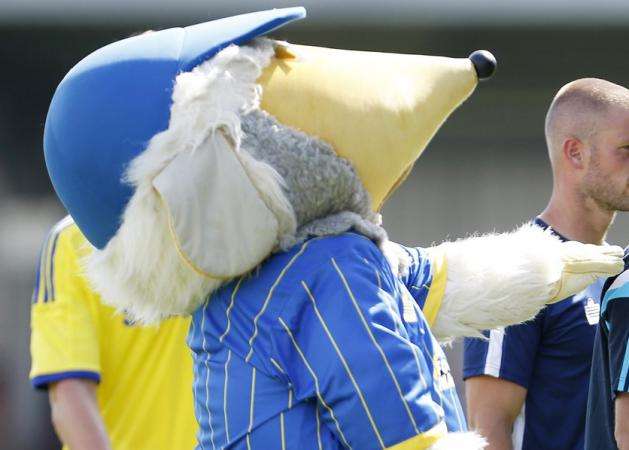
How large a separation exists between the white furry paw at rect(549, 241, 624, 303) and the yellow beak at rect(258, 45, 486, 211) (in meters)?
0.40

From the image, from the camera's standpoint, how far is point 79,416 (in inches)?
113

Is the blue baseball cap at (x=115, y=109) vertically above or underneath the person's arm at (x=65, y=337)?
above

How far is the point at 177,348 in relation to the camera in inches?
117

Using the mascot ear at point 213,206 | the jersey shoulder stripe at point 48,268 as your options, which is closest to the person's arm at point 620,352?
the mascot ear at point 213,206

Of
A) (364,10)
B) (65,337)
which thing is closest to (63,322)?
(65,337)

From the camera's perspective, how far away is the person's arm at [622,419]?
255 centimetres

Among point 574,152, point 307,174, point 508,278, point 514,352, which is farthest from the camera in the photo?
point 574,152

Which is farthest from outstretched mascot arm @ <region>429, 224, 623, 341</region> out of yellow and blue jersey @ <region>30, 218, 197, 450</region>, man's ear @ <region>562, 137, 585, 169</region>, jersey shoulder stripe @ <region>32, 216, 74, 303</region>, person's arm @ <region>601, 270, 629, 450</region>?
man's ear @ <region>562, 137, 585, 169</region>

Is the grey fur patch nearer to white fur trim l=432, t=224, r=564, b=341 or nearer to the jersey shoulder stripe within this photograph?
white fur trim l=432, t=224, r=564, b=341

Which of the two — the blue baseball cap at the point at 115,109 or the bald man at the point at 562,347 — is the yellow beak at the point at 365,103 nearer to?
the blue baseball cap at the point at 115,109

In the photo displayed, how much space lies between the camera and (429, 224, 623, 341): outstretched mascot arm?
221 cm

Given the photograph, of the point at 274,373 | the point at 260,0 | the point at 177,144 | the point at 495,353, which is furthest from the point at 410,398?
the point at 260,0

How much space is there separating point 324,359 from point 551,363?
1.55 m

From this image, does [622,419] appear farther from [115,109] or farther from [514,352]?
[115,109]
